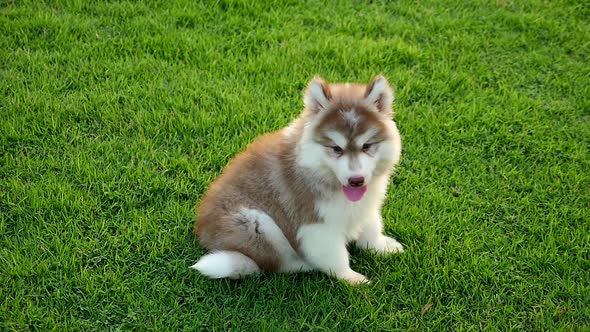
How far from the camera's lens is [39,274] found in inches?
133

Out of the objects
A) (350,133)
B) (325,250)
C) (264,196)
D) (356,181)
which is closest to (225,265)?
(264,196)

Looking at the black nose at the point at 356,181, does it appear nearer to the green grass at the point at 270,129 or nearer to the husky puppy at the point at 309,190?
the husky puppy at the point at 309,190

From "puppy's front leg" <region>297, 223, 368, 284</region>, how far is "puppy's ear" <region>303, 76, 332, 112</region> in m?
0.66

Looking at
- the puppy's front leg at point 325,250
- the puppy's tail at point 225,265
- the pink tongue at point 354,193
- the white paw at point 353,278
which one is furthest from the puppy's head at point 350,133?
the puppy's tail at point 225,265

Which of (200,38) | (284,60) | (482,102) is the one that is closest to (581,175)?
(482,102)

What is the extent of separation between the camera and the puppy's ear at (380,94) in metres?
3.04

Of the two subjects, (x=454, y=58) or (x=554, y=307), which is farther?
(x=454, y=58)

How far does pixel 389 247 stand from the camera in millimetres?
3654

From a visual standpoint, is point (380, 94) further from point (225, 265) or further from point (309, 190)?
point (225, 265)

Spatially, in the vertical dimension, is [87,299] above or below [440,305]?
below

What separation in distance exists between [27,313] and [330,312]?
1.65 meters

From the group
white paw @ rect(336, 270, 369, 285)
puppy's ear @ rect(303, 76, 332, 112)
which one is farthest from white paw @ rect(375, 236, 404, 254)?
puppy's ear @ rect(303, 76, 332, 112)

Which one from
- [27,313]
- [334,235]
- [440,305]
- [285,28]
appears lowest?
[27,313]

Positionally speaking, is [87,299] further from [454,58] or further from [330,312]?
[454,58]
